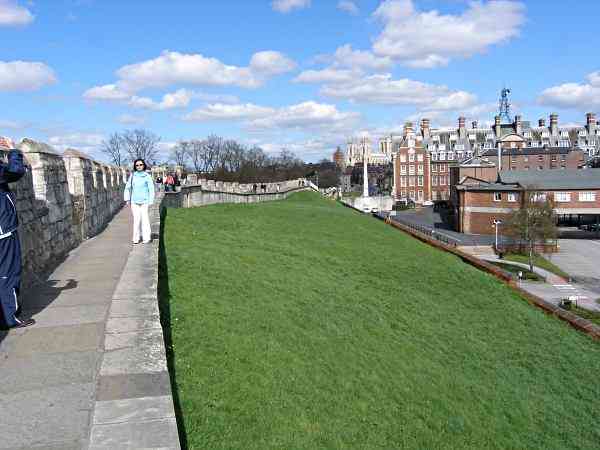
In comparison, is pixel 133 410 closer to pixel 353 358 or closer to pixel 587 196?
pixel 353 358

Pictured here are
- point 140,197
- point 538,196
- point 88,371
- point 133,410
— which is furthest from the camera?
point 538,196

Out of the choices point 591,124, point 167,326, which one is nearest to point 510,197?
point 167,326

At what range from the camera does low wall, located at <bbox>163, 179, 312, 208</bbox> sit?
95.2 ft

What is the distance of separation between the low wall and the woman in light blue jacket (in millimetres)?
11727

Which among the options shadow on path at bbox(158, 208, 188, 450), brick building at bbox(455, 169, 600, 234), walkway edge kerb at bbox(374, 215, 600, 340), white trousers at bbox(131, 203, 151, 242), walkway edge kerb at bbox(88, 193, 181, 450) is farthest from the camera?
brick building at bbox(455, 169, 600, 234)

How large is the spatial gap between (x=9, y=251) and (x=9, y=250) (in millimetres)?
11

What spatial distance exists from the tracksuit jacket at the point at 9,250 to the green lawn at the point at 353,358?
1.75m

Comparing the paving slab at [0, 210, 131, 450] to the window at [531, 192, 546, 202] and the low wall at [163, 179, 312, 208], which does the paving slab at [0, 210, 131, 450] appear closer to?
the low wall at [163, 179, 312, 208]

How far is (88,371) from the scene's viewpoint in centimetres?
504

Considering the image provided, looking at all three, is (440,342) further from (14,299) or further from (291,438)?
(14,299)

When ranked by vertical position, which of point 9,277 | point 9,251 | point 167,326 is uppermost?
point 9,251

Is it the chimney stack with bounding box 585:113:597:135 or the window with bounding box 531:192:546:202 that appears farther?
the chimney stack with bounding box 585:113:597:135

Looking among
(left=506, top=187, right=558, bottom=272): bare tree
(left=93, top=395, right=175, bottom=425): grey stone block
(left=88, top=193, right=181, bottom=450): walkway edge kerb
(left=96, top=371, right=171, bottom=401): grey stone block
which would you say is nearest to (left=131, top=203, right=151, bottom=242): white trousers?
(left=88, top=193, right=181, bottom=450): walkway edge kerb

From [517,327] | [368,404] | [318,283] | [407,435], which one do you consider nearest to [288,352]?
[368,404]
